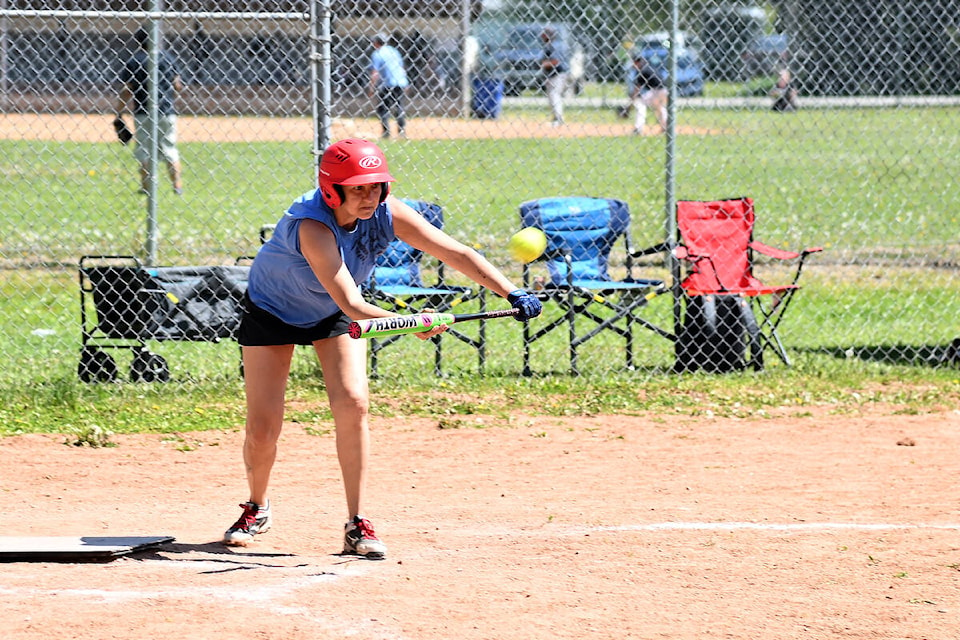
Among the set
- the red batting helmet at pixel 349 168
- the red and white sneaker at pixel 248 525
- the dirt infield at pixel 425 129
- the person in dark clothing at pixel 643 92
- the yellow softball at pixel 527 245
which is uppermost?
the person in dark clothing at pixel 643 92

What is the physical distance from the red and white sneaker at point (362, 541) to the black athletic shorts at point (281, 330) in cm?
75

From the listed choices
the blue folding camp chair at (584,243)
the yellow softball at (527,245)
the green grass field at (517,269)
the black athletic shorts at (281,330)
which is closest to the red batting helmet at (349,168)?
the black athletic shorts at (281,330)

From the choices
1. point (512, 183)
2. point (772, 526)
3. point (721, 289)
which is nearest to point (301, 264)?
point (772, 526)

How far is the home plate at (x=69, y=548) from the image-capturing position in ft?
15.7

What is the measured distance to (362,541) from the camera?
192 inches

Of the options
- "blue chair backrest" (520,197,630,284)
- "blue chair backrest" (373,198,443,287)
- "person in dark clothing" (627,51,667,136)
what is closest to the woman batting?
"blue chair backrest" (373,198,443,287)

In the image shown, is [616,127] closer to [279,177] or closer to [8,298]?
[279,177]

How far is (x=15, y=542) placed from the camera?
493 centimetres

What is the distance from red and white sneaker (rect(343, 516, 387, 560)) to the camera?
4859 millimetres

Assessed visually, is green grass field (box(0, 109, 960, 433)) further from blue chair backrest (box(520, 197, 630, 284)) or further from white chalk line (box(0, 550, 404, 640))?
white chalk line (box(0, 550, 404, 640))

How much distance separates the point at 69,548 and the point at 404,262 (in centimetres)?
413

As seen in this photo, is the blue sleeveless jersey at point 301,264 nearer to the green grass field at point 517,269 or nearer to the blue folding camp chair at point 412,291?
the green grass field at point 517,269

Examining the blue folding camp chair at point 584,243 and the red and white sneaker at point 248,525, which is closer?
the red and white sneaker at point 248,525

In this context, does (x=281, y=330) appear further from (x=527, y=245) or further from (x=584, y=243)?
(x=584, y=243)
